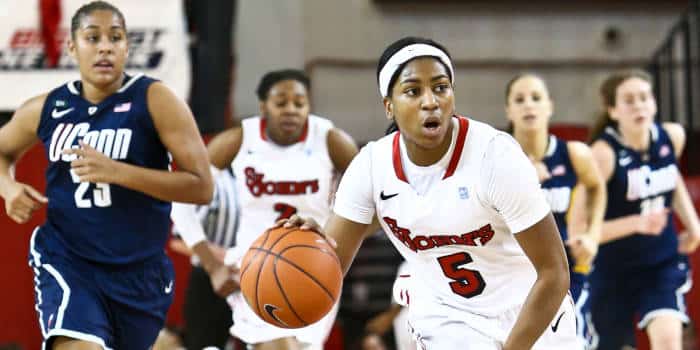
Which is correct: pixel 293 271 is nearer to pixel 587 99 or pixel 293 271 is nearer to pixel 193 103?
pixel 193 103

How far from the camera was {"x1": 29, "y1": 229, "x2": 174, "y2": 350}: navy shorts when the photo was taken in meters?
4.24

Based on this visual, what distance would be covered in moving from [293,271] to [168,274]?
3.43 feet

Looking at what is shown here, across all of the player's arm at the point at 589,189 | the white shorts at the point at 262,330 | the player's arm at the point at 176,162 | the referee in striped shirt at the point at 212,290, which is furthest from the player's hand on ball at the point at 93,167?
the referee in striped shirt at the point at 212,290

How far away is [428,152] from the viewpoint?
398cm

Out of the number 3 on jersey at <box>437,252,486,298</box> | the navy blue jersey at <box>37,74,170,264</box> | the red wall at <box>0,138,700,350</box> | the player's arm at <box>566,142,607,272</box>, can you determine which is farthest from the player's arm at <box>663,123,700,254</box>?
the red wall at <box>0,138,700,350</box>

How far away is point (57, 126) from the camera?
461cm

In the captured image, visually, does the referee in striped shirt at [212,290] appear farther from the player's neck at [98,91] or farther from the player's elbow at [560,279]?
the player's elbow at [560,279]

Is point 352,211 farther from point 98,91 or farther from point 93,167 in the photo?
point 98,91

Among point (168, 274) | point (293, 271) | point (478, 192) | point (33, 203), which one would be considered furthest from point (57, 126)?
point (478, 192)

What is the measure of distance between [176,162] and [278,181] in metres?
1.63

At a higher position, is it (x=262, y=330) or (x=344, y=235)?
(x=344, y=235)

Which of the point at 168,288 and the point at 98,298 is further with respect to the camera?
the point at 168,288

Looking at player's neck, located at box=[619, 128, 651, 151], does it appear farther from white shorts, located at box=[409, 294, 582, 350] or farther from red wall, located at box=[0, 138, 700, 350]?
red wall, located at box=[0, 138, 700, 350]

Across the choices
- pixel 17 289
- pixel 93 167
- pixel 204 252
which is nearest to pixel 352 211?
pixel 93 167
